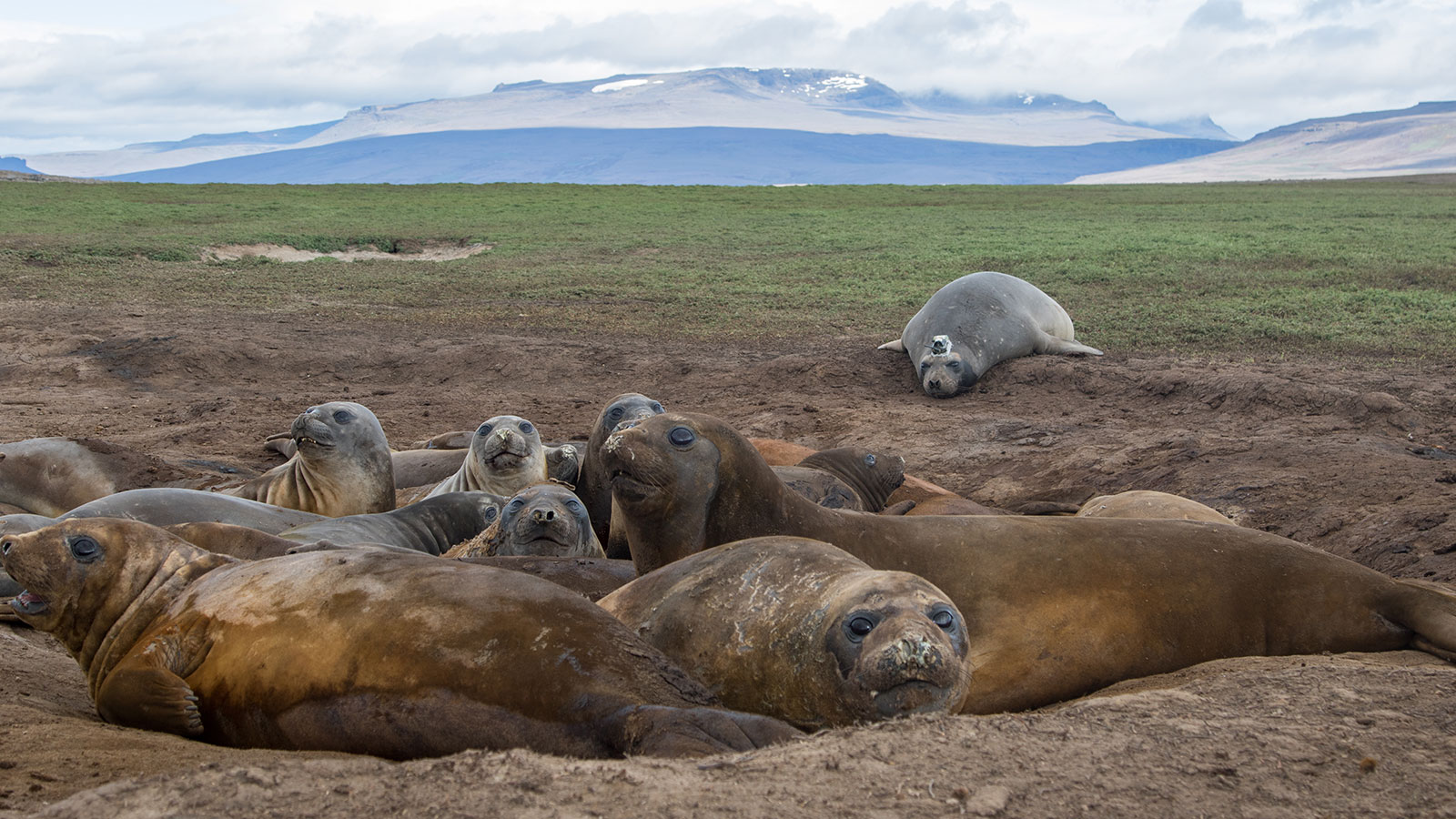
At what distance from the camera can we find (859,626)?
2863mm

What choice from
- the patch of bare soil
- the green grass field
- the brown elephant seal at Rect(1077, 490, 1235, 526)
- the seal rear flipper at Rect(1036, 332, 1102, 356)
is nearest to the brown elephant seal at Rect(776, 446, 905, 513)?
the brown elephant seal at Rect(1077, 490, 1235, 526)

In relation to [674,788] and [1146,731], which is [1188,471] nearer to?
[1146,731]

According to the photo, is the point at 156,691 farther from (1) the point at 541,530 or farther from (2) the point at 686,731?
(1) the point at 541,530

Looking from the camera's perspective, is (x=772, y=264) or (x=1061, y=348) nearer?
(x=1061, y=348)

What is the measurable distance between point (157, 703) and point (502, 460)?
3653 mm

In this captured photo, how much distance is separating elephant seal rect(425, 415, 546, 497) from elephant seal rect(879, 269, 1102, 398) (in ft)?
14.5

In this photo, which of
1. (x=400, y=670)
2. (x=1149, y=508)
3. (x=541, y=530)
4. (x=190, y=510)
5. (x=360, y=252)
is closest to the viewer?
(x=400, y=670)

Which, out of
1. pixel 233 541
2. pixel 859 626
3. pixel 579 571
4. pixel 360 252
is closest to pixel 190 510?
pixel 233 541

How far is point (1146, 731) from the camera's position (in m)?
2.58

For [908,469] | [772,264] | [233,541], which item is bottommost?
[908,469]

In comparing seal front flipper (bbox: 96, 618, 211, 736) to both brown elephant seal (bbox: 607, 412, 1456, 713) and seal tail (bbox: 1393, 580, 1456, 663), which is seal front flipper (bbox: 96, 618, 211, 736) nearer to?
brown elephant seal (bbox: 607, 412, 1456, 713)

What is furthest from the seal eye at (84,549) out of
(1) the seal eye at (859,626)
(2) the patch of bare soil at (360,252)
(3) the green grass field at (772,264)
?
(2) the patch of bare soil at (360,252)

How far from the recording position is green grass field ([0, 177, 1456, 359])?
13.4 m

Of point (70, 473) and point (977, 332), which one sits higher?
point (977, 332)
